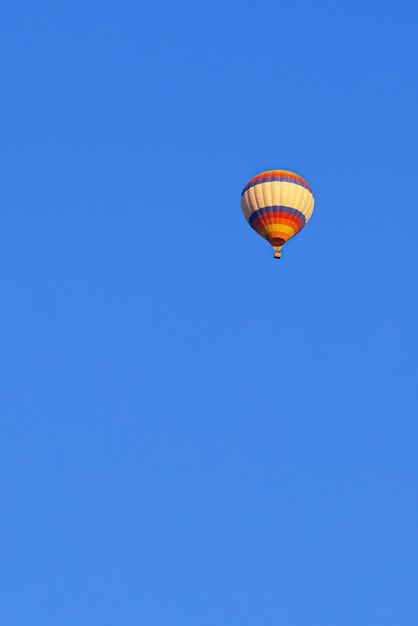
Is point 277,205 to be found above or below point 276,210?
above

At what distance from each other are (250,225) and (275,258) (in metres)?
1.87

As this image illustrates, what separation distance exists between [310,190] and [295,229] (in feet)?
6.23

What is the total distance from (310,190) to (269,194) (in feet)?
7.99

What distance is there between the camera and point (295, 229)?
91.0m

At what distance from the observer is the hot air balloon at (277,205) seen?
9000cm

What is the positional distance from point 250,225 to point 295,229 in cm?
196

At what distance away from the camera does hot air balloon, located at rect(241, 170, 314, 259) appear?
295 feet

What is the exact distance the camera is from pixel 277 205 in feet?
295

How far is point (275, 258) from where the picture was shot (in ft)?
298

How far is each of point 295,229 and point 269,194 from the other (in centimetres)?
211

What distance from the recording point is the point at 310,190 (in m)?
91.6

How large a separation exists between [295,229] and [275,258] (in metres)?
1.51
